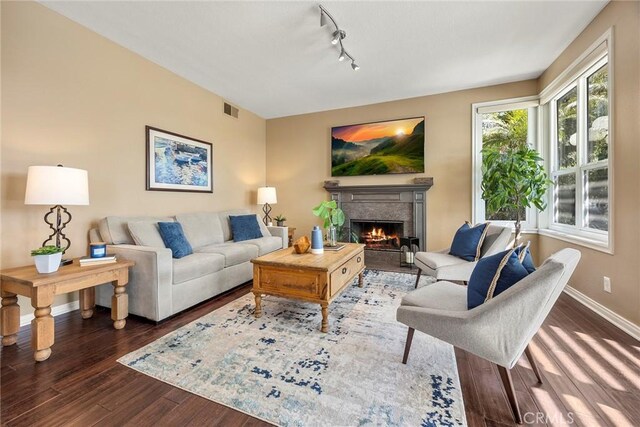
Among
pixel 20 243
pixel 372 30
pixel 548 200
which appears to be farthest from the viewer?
pixel 548 200

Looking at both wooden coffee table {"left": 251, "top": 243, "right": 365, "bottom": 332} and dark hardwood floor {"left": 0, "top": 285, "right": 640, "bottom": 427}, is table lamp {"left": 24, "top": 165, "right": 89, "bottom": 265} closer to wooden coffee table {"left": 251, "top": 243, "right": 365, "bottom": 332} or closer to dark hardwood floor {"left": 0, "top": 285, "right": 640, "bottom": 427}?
dark hardwood floor {"left": 0, "top": 285, "right": 640, "bottom": 427}

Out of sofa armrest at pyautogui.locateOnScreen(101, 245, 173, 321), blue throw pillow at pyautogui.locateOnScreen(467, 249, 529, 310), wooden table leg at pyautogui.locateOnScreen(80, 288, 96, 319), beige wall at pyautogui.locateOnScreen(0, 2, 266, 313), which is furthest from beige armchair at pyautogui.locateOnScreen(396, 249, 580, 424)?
beige wall at pyautogui.locateOnScreen(0, 2, 266, 313)

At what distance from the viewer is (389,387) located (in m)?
1.53

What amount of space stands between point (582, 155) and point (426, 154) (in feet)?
6.29

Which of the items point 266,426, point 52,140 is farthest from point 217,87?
point 266,426

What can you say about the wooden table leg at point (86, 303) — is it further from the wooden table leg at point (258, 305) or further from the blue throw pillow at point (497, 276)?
the blue throw pillow at point (497, 276)

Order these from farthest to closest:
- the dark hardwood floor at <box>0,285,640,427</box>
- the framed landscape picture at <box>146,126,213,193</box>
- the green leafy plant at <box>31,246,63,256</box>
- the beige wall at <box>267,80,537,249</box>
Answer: the beige wall at <box>267,80,537,249</box>, the framed landscape picture at <box>146,126,213,193</box>, the green leafy plant at <box>31,246,63,256</box>, the dark hardwood floor at <box>0,285,640,427</box>

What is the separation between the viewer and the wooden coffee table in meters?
2.23

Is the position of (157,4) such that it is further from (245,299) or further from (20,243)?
(245,299)

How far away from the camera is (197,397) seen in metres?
1.46

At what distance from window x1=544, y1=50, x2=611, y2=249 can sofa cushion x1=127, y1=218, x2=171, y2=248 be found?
437 cm

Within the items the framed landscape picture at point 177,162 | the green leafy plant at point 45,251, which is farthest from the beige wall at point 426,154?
the green leafy plant at point 45,251

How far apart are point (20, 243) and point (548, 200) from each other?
5958mm

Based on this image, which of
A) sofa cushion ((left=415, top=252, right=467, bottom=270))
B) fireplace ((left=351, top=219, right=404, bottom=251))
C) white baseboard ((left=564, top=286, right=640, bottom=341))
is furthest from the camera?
fireplace ((left=351, top=219, right=404, bottom=251))
